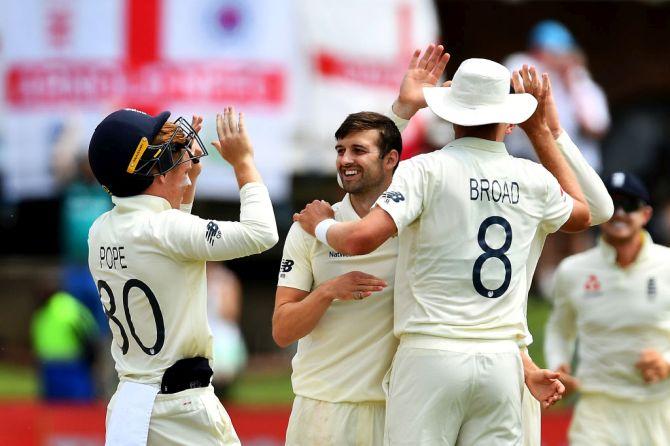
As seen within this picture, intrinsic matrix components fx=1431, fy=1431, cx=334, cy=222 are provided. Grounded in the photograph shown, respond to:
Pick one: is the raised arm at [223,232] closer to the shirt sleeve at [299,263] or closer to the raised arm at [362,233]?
the raised arm at [362,233]

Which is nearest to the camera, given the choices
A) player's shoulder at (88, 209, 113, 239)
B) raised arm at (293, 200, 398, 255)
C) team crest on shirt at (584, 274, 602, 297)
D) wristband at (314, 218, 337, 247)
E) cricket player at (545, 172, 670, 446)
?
raised arm at (293, 200, 398, 255)

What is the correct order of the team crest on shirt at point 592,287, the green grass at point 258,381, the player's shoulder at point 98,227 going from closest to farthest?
the player's shoulder at point 98,227, the team crest on shirt at point 592,287, the green grass at point 258,381

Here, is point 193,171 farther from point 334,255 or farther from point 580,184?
point 580,184

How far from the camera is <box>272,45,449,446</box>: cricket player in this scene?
20.5 feet

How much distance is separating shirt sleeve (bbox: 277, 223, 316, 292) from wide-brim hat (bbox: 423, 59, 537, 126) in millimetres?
908

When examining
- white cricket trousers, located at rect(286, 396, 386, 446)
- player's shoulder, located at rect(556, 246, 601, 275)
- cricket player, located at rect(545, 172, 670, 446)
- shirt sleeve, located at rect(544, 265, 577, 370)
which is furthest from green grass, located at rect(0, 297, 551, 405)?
white cricket trousers, located at rect(286, 396, 386, 446)

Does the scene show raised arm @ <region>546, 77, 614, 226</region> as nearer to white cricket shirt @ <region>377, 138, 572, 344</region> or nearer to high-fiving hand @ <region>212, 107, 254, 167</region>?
white cricket shirt @ <region>377, 138, 572, 344</region>

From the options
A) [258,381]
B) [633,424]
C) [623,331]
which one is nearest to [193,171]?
[623,331]

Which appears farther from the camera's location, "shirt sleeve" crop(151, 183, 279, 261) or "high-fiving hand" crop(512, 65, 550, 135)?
"high-fiving hand" crop(512, 65, 550, 135)

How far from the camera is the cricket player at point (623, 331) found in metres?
7.97

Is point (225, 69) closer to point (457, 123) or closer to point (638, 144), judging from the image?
point (638, 144)

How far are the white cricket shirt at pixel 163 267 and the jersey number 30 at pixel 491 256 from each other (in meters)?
0.83

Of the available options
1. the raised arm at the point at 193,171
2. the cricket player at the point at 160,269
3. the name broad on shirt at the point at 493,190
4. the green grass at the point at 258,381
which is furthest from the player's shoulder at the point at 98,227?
the green grass at the point at 258,381

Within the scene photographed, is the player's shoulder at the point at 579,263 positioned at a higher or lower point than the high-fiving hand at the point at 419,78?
lower
